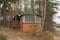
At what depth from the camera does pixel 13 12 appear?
23.9 meters

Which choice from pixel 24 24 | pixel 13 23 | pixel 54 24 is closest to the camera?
pixel 24 24

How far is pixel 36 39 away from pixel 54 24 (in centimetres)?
988

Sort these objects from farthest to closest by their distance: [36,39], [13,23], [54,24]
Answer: [54,24] → [13,23] → [36,39]

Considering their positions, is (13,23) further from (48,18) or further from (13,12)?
(48,18)

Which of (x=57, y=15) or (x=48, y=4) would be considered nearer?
(x=48, y=4)

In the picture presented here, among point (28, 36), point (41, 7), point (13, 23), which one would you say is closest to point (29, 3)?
point (41, 7)

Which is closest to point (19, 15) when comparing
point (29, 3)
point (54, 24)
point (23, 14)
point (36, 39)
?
point (23, 14)

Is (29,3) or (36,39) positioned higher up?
(29,3)

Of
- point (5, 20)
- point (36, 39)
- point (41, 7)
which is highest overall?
point (41, 7)

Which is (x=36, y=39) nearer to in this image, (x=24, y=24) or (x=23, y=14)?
(x=24, y=24)

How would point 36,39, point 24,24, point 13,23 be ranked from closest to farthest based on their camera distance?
point 36,39 → point 24,24 → point 13,23

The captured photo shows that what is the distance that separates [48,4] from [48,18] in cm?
216

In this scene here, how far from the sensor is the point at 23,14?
23828mm

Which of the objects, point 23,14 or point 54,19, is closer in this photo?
point 23,14
